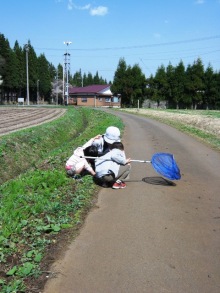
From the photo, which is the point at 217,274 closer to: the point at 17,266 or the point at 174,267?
the point at 174,267

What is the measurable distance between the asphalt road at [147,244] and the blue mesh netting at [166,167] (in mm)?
251

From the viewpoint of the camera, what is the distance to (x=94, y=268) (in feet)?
12.6

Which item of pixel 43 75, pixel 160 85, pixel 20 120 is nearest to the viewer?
pixel 20 120

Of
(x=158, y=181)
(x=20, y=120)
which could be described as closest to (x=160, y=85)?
(x=20, y=120)

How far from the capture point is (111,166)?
718 centimetres

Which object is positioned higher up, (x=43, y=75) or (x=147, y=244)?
(x=43, y=75)

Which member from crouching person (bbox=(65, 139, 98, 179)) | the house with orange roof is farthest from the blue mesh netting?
the house with orange roof

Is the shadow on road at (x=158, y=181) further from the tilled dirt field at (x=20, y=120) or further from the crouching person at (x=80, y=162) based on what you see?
the tilled dirt field at (x=20, y=120)

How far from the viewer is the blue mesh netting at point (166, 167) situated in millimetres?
7582

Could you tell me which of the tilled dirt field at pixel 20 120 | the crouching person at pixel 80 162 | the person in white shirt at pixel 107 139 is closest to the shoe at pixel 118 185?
the crouching person at pixel 80 162

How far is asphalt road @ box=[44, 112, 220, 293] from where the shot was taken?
140 inches

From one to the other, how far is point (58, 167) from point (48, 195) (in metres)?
3.02

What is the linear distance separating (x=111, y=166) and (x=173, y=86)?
5814 centimetres

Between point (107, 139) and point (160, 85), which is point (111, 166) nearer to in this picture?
point (107, 139)
